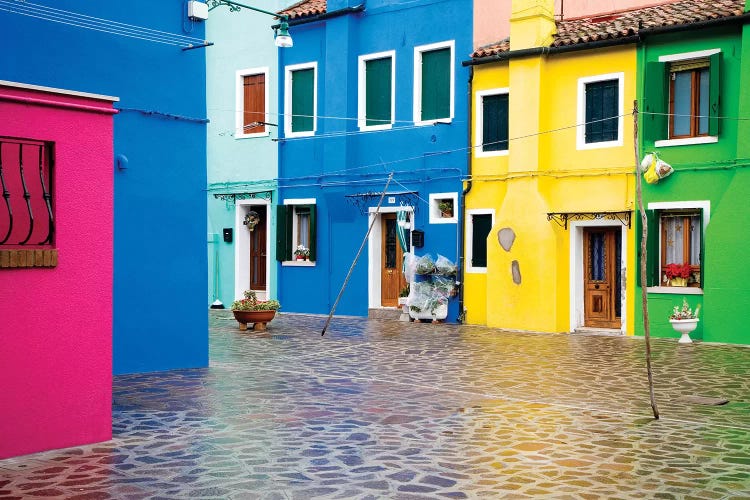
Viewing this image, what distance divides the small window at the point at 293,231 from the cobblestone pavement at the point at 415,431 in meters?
8.99

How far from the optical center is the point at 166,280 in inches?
504

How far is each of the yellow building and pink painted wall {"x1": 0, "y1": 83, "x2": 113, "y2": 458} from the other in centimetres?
1254

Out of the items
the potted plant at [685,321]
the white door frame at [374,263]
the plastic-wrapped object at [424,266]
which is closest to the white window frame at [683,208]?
the potted plant at [685,321]

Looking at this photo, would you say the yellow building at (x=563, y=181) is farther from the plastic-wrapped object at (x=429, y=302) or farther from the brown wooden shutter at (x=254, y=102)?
the brown wooden shutter at (x=254, y=102)

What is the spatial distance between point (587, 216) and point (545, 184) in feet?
3.88

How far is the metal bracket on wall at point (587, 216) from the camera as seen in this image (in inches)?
717

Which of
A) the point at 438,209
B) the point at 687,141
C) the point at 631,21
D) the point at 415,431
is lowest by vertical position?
the point at 415,431

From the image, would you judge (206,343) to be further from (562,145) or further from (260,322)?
(562,145)

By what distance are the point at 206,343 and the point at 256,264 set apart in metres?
11.9

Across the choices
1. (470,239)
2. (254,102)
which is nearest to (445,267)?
(470,239)

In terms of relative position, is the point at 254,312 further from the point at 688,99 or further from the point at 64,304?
the point at 64,304

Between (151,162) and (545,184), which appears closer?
(151,162)

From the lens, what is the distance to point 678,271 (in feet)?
57.3

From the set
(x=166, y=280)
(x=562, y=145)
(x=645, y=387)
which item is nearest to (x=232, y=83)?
(x=562, y=145)
